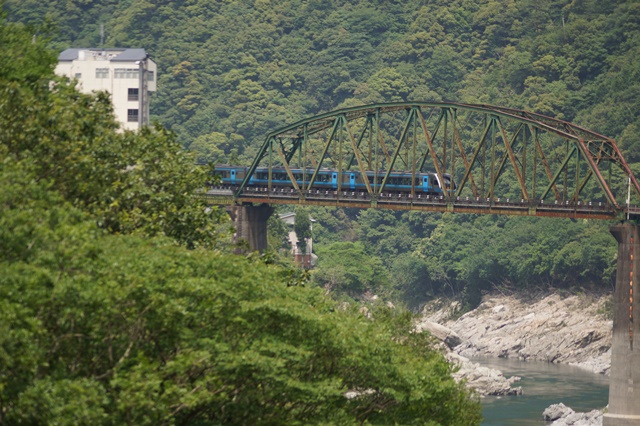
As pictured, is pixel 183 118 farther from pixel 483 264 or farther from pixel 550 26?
pixel 483 264

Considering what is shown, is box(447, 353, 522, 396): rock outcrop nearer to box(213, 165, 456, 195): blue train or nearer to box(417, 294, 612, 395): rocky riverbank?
box(417, 294, 612, 395): rocky riverbank

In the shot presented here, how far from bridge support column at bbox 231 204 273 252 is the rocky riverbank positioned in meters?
19.5

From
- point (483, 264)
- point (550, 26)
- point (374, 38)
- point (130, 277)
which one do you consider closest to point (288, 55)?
point (374, 38)

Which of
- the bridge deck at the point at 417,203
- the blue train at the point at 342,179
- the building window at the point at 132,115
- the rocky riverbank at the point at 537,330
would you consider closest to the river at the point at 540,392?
the rocky riverbank at the point at 537,330

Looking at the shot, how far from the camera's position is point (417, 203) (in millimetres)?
97688

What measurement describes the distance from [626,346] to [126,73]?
140 ft

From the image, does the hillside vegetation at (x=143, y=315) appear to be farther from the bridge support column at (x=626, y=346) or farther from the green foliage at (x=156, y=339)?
the bridge support column at (x=626, y=346)

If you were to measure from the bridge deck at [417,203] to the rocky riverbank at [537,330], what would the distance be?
18.3m

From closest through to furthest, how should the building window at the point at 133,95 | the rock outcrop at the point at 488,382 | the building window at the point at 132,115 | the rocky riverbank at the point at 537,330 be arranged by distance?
1. the rock outcrop at the point at 488,382
2. the building window at the point at 132,115
3. the building window at the point at 133,95
4. the rocky riverbank at the point at 537,330

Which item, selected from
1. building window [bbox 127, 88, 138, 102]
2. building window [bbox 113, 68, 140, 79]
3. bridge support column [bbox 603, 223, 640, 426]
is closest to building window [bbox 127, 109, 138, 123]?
building window [bbox 127, 88, 138, 102]

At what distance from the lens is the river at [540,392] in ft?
290

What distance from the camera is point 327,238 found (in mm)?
158750

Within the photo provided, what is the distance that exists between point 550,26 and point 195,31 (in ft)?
151

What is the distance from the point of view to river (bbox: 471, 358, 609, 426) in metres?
88.3
